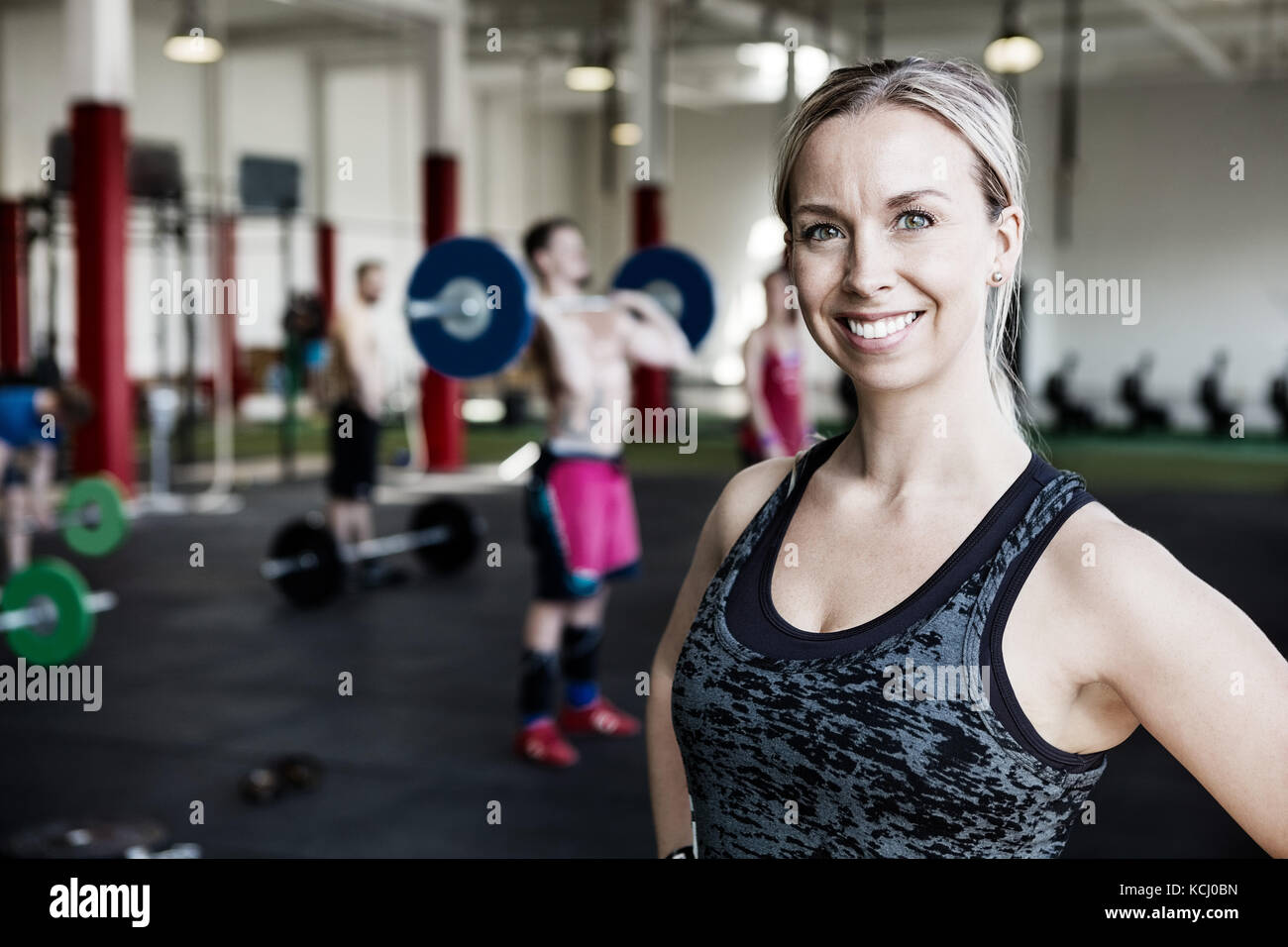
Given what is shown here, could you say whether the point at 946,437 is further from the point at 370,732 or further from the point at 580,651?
the point at 370,732

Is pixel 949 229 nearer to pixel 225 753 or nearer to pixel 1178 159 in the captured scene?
pixel 225 753

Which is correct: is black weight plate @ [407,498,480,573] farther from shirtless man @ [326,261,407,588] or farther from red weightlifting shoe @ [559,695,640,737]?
red weightlifting shoe @ [559,695,640,737]

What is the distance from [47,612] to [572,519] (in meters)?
1.37

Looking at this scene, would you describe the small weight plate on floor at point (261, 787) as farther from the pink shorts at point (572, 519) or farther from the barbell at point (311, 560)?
the barbell at point (311, 560)

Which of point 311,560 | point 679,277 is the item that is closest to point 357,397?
point 311,560

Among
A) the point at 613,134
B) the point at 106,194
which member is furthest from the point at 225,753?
the point at 613,134

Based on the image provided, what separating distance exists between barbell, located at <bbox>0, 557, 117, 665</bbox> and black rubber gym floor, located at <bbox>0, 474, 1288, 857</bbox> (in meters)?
0.23

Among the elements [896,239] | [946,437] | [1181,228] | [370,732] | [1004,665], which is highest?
[1181,228]

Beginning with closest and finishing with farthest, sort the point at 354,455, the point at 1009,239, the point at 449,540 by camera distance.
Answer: the point at 1009,239 < the point at 354,455 < the point at 449,540

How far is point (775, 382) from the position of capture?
438 cm

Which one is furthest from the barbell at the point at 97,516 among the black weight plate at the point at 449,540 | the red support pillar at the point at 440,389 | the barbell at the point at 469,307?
the red support pillar at the point at 440,389

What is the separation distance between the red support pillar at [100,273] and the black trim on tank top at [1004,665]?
6.34 meters

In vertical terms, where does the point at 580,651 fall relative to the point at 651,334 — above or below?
below
